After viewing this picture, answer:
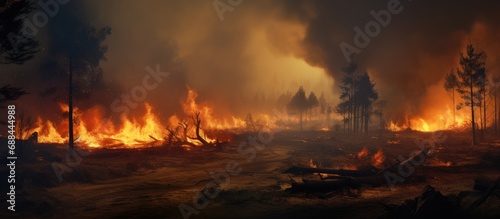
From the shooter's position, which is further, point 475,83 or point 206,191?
point 475,83

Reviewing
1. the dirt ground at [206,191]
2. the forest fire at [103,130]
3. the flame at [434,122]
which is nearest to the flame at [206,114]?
the forest fire at [103,130]

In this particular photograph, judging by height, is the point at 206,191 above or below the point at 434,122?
below

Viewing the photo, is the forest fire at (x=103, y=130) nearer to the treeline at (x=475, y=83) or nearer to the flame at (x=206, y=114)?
the flame at (x=206, y=114)

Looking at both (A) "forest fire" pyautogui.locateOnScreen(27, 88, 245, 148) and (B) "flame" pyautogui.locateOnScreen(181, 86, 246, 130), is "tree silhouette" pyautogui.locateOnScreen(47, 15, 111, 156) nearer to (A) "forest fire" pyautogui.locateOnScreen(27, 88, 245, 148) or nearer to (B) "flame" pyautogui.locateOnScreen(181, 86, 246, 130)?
(A) "forest fire" pyautogui.locateOnScreen(27, 88, 245, 148)

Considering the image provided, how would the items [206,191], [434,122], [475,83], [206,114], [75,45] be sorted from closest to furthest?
1. [206,191]
2. [75,45]
3. [475,83]
4. [434,122]
5. [206,114]

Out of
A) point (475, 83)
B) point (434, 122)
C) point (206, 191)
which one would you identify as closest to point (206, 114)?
point (434, 122)

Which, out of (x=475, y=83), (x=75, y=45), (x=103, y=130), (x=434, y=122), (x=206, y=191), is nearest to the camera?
(x=206, y=191)

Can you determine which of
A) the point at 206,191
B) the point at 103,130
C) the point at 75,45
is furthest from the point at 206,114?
the point at 206,191

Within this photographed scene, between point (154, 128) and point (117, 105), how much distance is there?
7539 millimetres

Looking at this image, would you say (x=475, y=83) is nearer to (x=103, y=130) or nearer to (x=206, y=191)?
(x=206, y=191)

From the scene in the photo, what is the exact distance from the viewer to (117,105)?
43.8m

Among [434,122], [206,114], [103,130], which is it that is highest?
[206,114]

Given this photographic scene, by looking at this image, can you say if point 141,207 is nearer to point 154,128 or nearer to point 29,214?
point 29,214

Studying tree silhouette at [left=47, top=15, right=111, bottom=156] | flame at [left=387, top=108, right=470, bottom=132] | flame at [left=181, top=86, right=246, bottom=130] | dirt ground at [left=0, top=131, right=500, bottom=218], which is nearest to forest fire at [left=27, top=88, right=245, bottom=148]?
tree silhouette at [left=47, top=15, right=111, bottom=156]
